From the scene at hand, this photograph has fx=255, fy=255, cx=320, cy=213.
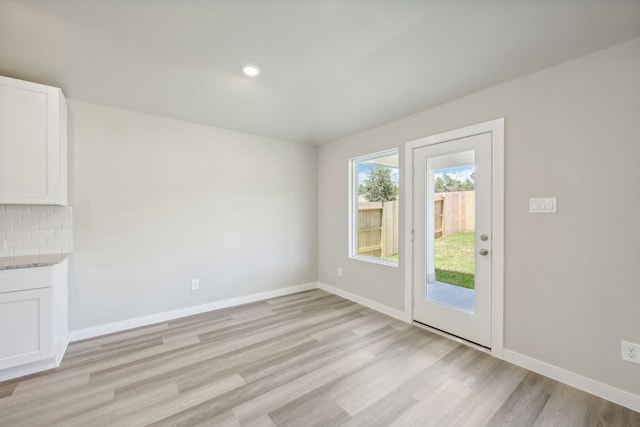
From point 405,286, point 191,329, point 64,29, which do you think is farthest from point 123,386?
point 405,286

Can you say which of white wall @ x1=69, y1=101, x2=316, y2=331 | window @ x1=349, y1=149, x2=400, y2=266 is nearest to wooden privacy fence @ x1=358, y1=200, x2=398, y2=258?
window @ x1=349, y1=149, x2=400, y2=266

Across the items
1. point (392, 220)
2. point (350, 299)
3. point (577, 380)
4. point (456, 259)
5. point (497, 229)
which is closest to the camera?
point (577, 380)

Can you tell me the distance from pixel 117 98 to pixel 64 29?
1032 mm

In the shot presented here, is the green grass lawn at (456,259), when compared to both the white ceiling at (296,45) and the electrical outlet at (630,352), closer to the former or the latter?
the electrical outlet at (630,352)


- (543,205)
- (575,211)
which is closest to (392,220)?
(543,205)

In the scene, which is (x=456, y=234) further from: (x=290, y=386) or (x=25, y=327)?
(x=25, y=327)

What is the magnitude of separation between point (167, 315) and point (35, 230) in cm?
153

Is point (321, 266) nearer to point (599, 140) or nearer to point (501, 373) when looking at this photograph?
point (501, 373)


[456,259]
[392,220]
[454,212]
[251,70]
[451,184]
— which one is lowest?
[456,259]

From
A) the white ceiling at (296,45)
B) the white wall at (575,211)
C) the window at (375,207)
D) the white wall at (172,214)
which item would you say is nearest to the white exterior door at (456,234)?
the white wall at (575,211)

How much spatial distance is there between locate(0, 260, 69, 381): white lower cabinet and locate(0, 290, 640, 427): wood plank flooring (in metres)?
0.13

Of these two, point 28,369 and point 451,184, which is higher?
point 451,184

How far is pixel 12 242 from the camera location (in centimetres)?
233

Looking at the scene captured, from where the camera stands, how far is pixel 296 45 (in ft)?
5.94
